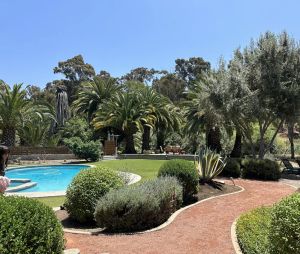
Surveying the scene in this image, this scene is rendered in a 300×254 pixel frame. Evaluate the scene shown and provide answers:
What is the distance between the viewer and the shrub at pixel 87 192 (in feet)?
29.8

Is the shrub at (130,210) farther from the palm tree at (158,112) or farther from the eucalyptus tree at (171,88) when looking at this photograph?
the eucalyptus tree at (171,88)

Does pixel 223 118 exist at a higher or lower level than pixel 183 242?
higher

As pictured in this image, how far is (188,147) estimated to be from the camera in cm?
4050

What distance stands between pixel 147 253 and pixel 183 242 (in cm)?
96

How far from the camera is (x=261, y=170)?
18641mm

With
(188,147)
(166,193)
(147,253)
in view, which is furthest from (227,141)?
(147,253)

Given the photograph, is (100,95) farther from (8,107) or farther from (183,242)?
(183,242)

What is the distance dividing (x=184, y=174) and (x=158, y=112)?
87.3 feet

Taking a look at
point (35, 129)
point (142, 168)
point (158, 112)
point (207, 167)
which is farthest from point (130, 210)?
point (158, 112)

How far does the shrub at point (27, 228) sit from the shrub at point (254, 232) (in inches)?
112

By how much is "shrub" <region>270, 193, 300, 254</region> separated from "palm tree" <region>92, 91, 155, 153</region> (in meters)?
30.2

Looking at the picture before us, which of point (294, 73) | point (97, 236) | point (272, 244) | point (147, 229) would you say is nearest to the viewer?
point (272, 244)

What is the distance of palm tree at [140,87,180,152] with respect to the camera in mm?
38031

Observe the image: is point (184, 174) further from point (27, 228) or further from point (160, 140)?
point (160, 140)
